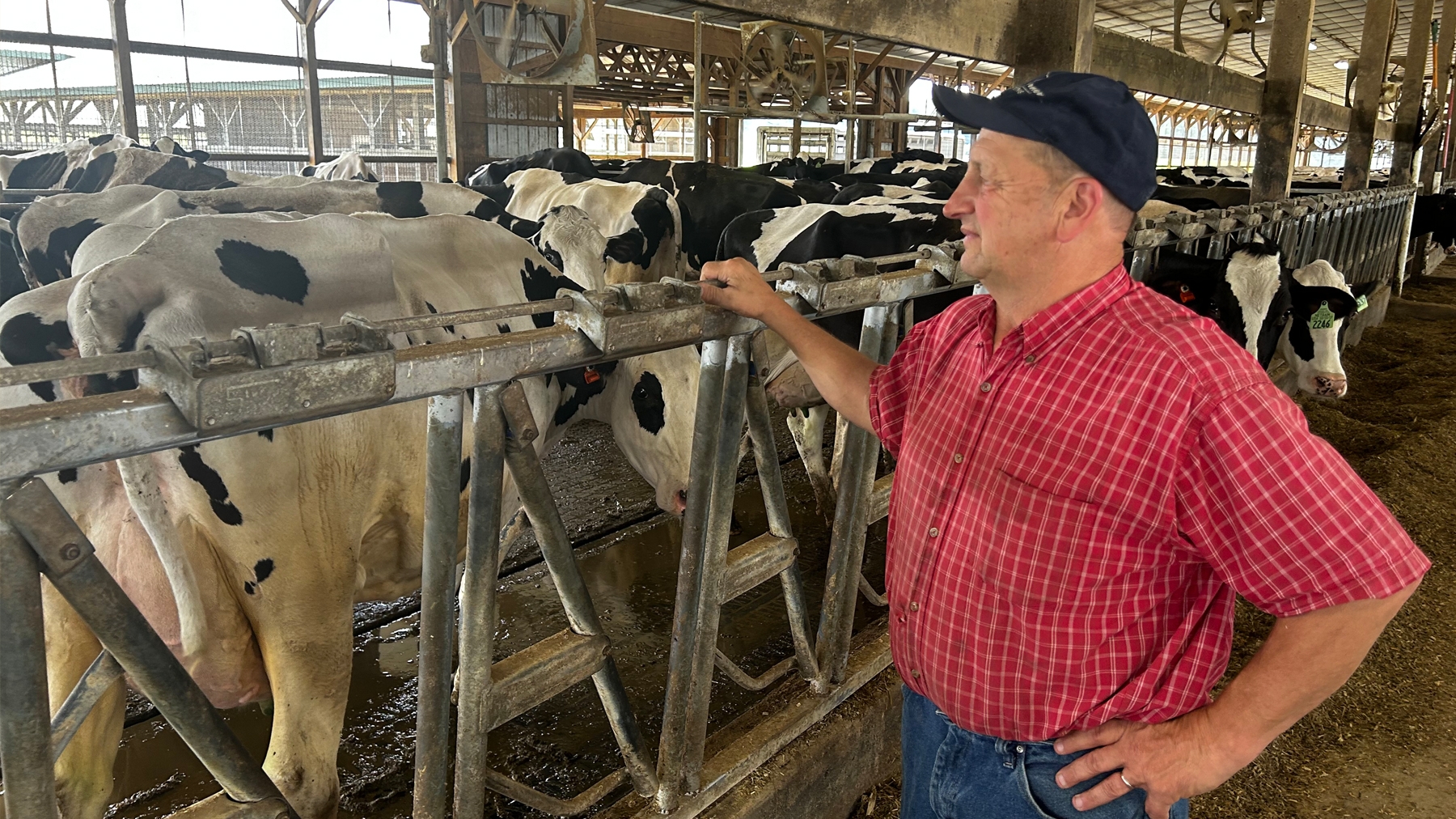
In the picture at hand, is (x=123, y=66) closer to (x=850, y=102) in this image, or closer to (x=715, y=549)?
(x=850, y=102)

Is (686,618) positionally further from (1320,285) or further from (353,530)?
(1320,285)

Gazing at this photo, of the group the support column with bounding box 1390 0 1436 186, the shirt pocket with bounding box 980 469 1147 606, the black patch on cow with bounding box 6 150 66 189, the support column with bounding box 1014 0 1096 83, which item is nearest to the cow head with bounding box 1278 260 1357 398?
the support column with bounding box 1014 0 1096 83

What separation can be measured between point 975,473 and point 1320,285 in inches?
199

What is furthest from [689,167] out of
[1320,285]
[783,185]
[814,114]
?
[1320,285]

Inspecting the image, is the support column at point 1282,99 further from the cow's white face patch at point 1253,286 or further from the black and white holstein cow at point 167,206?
the black and white holstein cow at point 167,206

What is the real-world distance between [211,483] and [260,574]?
0.22m

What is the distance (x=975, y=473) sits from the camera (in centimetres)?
145

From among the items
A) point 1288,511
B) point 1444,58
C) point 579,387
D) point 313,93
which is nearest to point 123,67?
point 313,93

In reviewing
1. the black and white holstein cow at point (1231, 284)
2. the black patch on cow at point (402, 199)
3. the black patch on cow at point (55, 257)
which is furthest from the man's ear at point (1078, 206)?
the black and white holstein cow at point (1231, 284)

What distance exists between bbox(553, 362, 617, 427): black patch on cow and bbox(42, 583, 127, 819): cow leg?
1.44 m

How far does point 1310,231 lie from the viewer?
702cm

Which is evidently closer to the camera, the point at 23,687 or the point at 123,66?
the point at 23,687

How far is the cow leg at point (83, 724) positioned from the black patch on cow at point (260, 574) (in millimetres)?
343

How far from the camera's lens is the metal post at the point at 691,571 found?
6.33 feet
